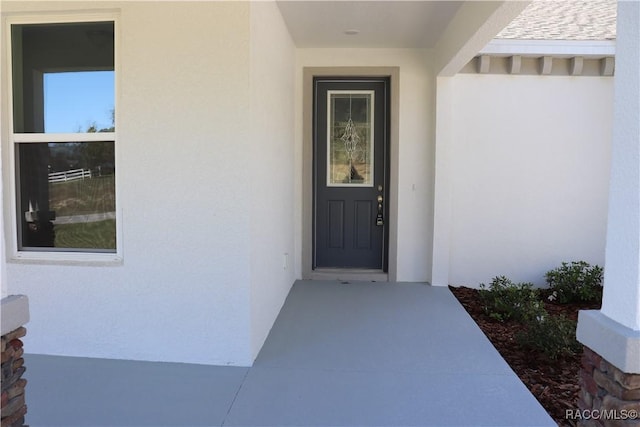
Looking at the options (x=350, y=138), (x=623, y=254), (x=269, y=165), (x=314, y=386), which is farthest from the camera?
(x=350, y=138)

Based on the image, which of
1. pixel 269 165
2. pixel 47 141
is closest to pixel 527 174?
pixel 269 165

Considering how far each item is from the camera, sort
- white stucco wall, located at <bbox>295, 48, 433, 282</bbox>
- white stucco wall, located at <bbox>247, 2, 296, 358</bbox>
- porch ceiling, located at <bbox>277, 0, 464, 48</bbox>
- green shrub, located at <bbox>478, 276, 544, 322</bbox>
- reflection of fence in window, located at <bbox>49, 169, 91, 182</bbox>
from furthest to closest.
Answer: white stucco wall, located at <bbox>295, 48, 433, 282</bbox> < green shrub, located at <bbox>478, 276, 544, 322</bbox> < porch ceiling, located at <bbox>277, 0, 464, 48</bbox> < reflection of fence in window, located at <bbox>49, 169, 91, 182</bbox> < white stucco wall, located at <bbox>247, 2, 296, 358</bbox>

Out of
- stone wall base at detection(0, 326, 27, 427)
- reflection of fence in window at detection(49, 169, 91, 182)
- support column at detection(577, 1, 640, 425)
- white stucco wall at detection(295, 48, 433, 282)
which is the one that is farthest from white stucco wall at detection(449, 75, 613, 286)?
stone wall base at detection(0, 326, 27, 427)

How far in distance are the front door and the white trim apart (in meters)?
1.41

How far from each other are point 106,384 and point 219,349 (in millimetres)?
733

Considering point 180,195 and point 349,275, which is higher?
point 180,195

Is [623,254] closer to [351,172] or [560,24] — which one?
[351,172]

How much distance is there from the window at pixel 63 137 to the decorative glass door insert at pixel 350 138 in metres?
3.01

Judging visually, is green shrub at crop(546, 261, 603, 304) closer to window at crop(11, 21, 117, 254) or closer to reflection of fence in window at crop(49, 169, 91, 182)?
window at crop(11, 21, 117, 254)

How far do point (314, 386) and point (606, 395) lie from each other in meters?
1.67

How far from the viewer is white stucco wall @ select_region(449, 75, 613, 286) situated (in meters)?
5.78

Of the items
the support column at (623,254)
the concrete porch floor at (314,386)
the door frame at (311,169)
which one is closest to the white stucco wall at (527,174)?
the door frame at (311,169)

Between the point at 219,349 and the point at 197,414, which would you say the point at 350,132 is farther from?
the point at 197,414

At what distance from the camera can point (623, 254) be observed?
1.70 meters
